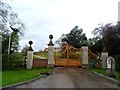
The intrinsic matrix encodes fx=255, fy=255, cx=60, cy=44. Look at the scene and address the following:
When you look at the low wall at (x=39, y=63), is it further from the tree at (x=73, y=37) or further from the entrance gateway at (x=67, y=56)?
the tree at (x=73, y=37)

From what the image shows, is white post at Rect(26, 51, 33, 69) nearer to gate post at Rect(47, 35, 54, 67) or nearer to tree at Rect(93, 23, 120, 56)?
gate post at Rect(47, 35, 54, 67)

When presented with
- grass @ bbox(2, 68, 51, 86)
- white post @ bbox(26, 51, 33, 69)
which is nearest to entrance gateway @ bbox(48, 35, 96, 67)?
white post @ bbox(26, 51, 33, 69)

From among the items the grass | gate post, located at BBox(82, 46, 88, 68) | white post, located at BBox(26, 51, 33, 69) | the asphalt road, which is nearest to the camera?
the asphalt road

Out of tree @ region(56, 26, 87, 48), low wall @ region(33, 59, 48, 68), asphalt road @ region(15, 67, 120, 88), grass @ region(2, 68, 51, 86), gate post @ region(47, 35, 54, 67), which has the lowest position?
asphalt road @ region(15, 67, 120, 88)

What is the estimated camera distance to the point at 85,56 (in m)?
30.0

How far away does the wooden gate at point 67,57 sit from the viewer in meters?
30.2

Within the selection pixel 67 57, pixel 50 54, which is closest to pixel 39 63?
pixel 50 54

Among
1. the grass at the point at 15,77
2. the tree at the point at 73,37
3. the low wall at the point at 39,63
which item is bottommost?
the grass at the point at 15,77

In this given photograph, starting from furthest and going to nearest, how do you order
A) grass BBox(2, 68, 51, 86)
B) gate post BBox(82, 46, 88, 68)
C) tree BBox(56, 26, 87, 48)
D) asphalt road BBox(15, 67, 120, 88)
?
tree BBox(56, 26, 87, 48)
gate post BBox(82, 46, 88, 68)
grass BBox(2, 68, 51, 86)
asphalt road BBox(15, 67, 120, 88)

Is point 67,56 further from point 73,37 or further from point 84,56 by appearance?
point 73,37

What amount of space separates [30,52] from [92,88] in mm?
16168

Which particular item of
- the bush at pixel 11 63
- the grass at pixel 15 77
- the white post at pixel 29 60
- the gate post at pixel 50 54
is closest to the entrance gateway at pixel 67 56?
the gate post at pixel 50 54

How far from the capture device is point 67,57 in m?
30.2

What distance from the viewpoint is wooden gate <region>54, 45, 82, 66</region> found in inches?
1191
